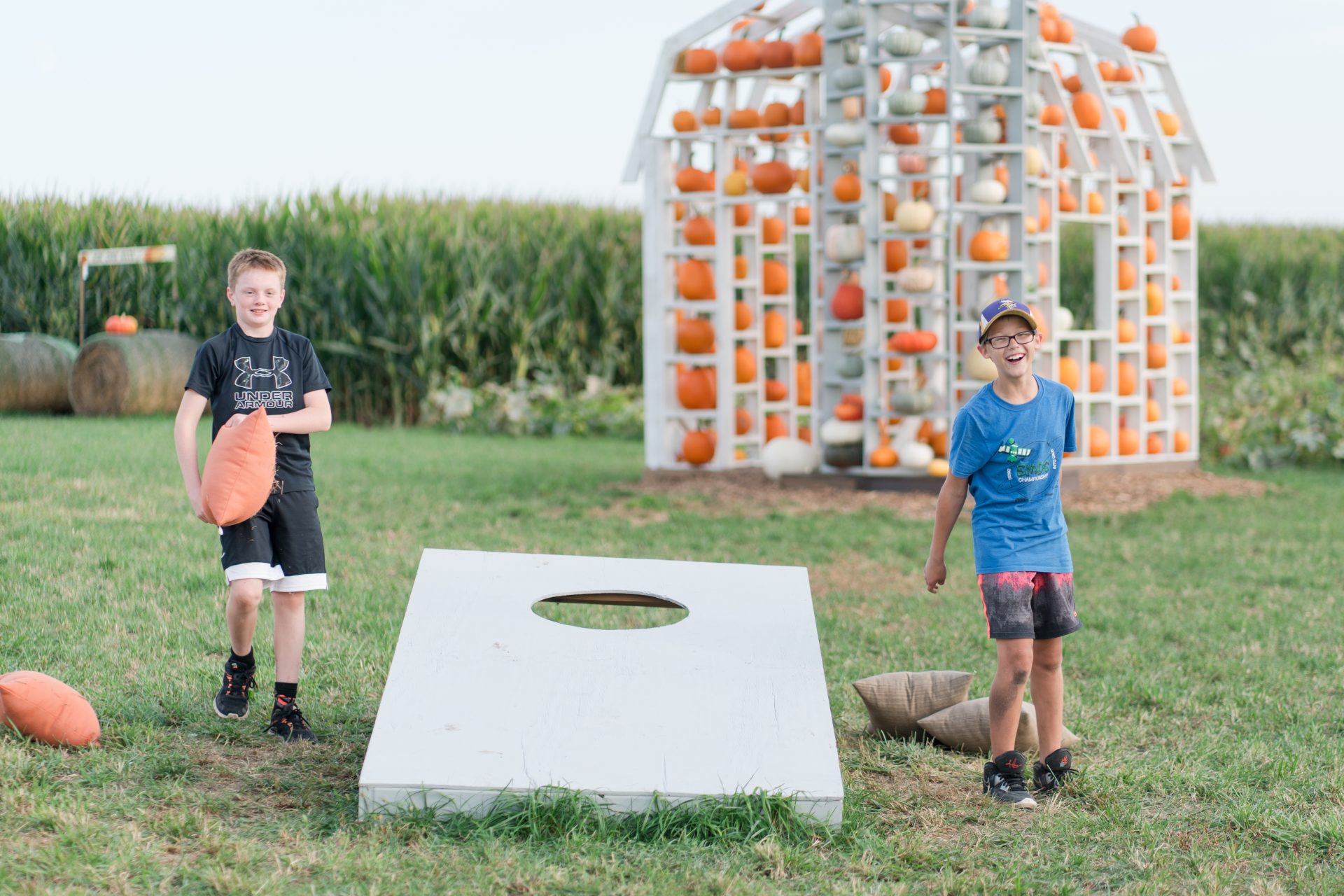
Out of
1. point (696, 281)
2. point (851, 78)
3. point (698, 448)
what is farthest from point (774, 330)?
point (851, 78)

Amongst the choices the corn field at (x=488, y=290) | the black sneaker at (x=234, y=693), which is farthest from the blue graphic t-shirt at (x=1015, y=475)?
the corn field at (x=488, y=290)

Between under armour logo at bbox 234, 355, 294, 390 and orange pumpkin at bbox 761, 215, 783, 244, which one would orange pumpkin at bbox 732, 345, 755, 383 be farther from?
under armour logo at bbox 234, 355, 294, 390

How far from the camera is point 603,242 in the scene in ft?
52.6

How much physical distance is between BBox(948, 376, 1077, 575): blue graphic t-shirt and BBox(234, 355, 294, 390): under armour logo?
1876 millimetres

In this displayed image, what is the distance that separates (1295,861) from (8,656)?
4015mm

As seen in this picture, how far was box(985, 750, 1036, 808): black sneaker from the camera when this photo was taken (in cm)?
348

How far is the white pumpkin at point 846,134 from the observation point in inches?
356

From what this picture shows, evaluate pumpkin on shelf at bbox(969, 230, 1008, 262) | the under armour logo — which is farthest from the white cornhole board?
pumpkin on shelf at bbox(969, 230, 1008, 262)

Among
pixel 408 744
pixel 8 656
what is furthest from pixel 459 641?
pixel 8 656

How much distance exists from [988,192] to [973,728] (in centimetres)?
573

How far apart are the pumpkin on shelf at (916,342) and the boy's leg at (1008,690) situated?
552 centimetres

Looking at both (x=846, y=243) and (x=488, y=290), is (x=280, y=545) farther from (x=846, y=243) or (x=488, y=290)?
(x=488, y=290)

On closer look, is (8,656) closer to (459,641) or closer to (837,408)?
(459,641)

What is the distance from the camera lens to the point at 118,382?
7.51 meters
